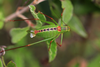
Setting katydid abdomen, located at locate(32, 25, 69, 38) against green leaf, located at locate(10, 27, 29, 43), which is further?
green leaf, located at locate(10, 27, 29, 43)

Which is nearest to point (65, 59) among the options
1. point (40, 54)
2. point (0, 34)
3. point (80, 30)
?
point (40, 54)

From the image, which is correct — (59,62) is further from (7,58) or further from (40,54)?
(7,58)

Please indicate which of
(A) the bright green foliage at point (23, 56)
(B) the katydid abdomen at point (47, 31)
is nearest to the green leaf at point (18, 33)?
(B) the katydid abdomen at point (47, 31)

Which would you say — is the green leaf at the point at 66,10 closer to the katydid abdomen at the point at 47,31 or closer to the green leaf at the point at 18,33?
the katydid abdomen at the point at 47,31

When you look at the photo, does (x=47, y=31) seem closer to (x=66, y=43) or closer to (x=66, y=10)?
(x=66, y=10)

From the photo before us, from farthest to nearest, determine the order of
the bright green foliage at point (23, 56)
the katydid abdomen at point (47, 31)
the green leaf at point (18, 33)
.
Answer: the bright green foliage at point (23, 56) < the green leaf at point (18, 33) < the katydid abdomen at point (47, 31)

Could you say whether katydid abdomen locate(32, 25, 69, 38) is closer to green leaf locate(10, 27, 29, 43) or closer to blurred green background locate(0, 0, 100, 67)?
green leaf locate(10, 27, 29, 43)

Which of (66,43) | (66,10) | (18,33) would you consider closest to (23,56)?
(18,33)

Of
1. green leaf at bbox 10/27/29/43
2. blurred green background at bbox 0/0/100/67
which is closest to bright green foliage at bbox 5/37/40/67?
blurred green background at bbox 0/0/100/67

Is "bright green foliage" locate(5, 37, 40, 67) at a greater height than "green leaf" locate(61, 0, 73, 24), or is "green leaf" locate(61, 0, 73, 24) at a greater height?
"green leaf" locate(61, 0, 73, 24)
